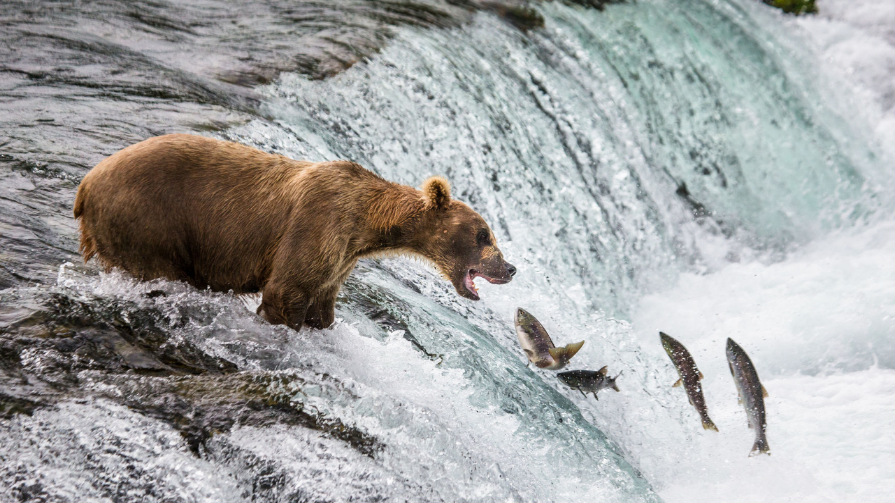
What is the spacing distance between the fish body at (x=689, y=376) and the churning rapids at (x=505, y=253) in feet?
1.88

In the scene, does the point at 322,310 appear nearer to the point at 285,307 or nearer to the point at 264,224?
the point at 285,307

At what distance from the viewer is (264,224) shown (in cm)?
351

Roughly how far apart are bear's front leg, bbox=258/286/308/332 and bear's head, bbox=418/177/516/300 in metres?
0.69

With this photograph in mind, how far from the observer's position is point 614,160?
26.6 ft

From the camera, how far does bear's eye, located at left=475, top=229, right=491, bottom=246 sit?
3.71m

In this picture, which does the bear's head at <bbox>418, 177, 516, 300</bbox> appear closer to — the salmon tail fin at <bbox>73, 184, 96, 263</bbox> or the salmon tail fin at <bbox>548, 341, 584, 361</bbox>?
the salmon tail fin at <bbox>548, 341, 584, 361</bbox>

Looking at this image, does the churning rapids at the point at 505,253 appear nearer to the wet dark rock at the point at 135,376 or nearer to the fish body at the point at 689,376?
the wet dark rock at the point at 135,376

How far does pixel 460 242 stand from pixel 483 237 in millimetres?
117

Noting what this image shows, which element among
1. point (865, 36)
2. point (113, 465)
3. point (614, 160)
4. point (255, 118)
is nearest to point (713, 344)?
point (614, 160)

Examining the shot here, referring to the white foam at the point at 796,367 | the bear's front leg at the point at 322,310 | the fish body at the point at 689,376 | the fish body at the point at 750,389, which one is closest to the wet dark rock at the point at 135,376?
the bear's front leg at the point at 322,310

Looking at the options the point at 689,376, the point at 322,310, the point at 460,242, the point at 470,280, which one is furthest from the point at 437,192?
the point at 689,376

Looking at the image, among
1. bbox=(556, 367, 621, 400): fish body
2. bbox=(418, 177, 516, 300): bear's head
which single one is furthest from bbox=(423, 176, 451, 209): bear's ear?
bbox=(556, 367, 621, 400): fish body

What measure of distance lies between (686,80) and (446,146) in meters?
4.28

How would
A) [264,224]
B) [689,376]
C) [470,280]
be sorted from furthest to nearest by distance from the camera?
1. [689,376]
2. [470,280]
3. [264,224]
